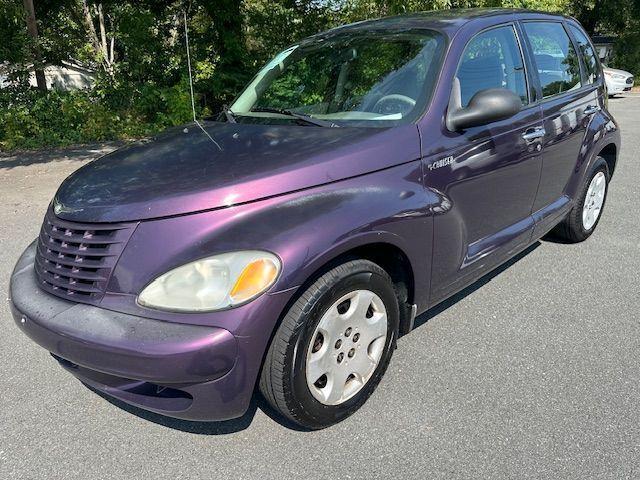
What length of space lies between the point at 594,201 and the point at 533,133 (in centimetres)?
168

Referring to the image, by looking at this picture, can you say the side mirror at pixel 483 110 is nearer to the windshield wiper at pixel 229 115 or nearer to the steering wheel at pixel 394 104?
the steering wheel at pixel 394 104

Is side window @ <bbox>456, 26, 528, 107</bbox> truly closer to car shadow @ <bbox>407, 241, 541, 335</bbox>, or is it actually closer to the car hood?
the car hood

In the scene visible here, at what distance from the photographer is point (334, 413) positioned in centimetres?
245

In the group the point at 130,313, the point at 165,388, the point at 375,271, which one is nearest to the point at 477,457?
the point at 375,271

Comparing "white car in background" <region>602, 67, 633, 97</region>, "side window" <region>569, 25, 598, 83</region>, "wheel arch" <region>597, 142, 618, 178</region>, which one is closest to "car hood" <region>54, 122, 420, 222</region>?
"side window" <region>569, 25, 598, 83</region>

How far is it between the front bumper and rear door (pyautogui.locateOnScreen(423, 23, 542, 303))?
4.18 feet

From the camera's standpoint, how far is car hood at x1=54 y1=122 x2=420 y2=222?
215cm

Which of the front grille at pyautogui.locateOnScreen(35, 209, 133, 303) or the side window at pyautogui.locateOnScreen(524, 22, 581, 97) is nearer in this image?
the front grille at pyautogui.locateOnScreen(35, 209, 133, 303)

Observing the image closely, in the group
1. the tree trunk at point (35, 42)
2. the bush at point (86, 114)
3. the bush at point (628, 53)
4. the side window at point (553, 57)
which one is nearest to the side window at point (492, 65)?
the side window at point (553, 57)

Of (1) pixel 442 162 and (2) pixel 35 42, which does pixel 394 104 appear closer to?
(1) pixel 442 162

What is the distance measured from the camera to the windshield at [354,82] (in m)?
2.82

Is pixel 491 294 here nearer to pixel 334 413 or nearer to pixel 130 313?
pixel 334 413

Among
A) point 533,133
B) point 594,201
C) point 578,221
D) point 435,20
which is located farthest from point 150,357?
point 594,201

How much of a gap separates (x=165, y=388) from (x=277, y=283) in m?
0.66
